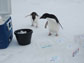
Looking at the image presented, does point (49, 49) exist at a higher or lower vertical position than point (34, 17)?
lower

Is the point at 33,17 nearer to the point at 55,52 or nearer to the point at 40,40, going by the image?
the point at 40,40

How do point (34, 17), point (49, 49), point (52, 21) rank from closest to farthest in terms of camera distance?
point (49, 49) → point (52, 21) → point (34, 17)

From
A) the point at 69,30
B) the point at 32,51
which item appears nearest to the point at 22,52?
the point at 32,51

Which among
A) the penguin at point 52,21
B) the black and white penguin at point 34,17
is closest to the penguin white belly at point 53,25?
the penguin at point 52,21

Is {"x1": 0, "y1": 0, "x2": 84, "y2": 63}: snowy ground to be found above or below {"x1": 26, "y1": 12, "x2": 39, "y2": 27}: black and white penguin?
below

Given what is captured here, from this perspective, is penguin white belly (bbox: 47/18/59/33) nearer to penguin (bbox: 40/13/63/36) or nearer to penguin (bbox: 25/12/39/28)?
penguin (bbox: 40/13/63/36)

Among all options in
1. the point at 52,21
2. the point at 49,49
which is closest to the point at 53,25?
the point at 52,21

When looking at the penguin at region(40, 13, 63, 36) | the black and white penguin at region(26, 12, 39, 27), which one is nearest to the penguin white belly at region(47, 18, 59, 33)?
the penguin at region(40, 13, 63, 36)

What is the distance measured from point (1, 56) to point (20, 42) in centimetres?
18

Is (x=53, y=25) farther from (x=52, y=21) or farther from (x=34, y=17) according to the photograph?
(x=34, y=17)

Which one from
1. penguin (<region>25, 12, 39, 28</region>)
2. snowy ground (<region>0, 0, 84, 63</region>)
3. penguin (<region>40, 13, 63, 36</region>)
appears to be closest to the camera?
snowy ground (<region>0, 0, 84, 63</region>)

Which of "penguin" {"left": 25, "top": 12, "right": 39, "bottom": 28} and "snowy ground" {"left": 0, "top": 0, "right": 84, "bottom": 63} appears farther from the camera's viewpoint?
"penguin" {"left": 25, "top": 12, "right": 39, "bottom": 28}

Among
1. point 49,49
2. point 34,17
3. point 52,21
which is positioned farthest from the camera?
point 34,17

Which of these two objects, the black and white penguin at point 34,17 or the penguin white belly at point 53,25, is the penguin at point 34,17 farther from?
the penguin white belly at point 53,25
